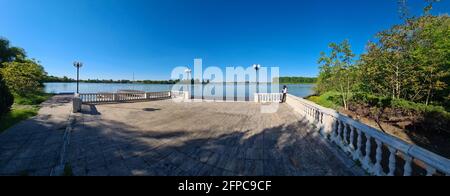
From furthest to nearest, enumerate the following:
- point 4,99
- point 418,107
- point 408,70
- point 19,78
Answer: point 19,78
point 408,70
point 418,107
point 4,99

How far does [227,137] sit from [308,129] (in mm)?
2430

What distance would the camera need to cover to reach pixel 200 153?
10.2ft

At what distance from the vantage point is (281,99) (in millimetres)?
12352

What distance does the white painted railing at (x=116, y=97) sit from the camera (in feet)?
32.0

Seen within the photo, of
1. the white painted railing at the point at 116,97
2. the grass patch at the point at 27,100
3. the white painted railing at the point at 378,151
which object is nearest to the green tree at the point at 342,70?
the white painted railing at the point at 378,151

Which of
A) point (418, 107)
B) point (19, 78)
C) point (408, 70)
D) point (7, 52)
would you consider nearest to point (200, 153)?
point (418, 107)

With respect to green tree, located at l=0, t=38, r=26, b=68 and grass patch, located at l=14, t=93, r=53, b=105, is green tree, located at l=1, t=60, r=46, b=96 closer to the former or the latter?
grass patch, located at l=14, t=93, r=53, b=105

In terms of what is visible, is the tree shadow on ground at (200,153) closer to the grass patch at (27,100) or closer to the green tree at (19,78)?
the grass patch at (27,100)

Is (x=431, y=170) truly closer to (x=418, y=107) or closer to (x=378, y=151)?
(x=378, y=151)

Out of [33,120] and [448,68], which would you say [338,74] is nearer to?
[448,68]

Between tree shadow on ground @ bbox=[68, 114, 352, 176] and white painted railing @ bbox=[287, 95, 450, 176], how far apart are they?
1.08 ft

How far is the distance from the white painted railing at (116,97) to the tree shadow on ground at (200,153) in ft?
21.3

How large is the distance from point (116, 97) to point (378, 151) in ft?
41.4
